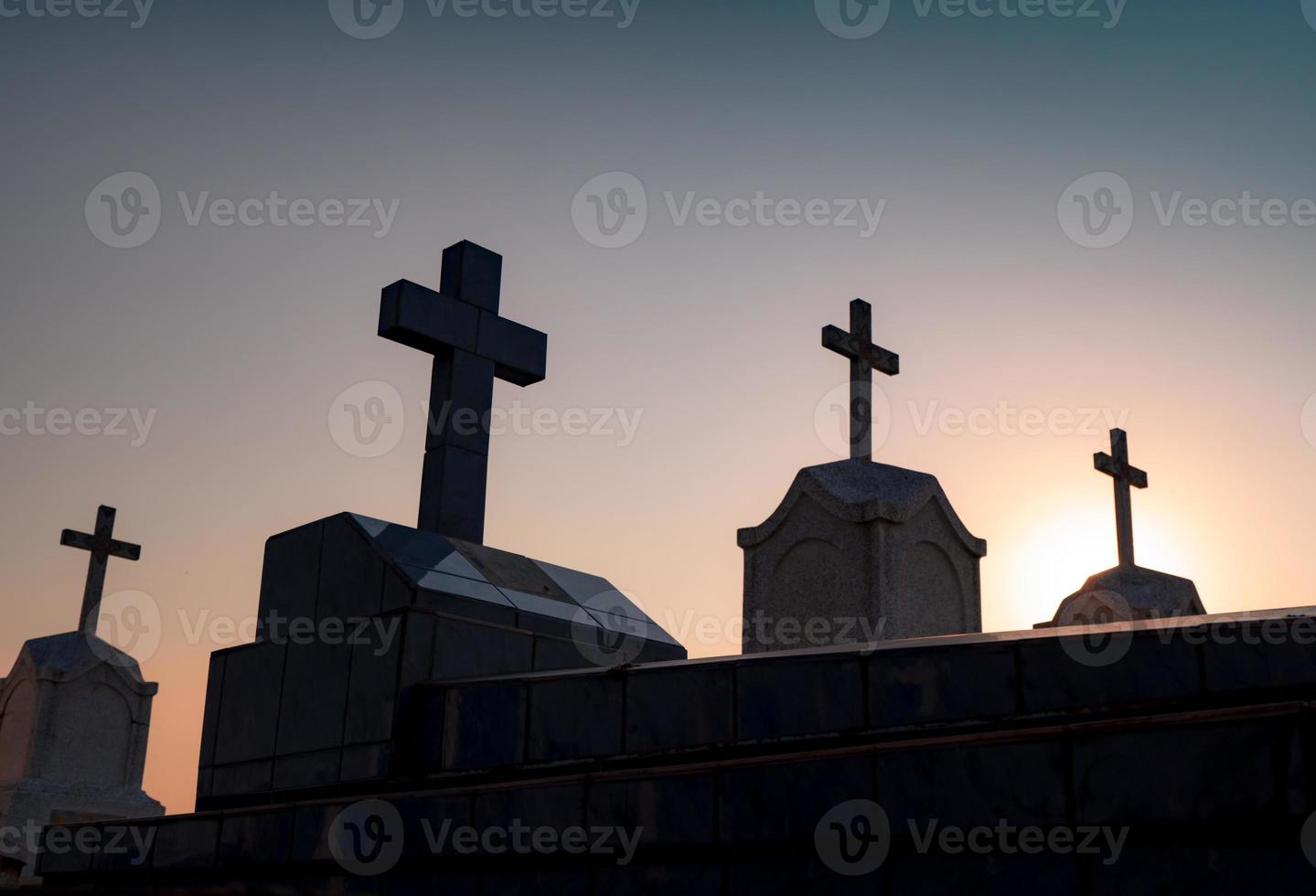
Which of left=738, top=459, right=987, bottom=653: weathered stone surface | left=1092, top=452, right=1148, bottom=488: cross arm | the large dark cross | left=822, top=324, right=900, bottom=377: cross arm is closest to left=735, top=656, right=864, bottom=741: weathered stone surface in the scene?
the large dark cross

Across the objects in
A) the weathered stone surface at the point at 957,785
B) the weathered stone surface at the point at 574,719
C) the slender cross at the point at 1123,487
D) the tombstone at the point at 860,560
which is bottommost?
the weathered stone surface at the point at 957,785

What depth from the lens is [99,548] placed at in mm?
13922

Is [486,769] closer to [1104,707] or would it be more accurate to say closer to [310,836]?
[310,836]

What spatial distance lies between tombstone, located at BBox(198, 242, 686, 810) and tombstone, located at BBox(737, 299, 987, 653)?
2995mm

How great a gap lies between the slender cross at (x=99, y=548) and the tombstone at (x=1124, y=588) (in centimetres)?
979

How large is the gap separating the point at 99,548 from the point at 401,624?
9.26 m

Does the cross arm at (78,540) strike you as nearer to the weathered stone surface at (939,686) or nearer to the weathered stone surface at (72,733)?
the weathered stone surface at (72,733)

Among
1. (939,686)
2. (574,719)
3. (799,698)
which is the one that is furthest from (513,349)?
(939,686)

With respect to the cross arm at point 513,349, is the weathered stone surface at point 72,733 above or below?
below

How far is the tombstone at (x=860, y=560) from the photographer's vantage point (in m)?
10.1

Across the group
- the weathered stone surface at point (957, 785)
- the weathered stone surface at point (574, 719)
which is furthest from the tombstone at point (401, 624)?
the weathered stone surface at point (957, 785)

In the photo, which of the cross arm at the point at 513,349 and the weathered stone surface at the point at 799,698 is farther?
the cross arm at the point at 513,349

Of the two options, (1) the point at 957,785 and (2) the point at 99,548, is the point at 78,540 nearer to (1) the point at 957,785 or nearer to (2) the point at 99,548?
(2) the point at 99,548

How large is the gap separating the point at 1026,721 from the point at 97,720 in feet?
41.3
